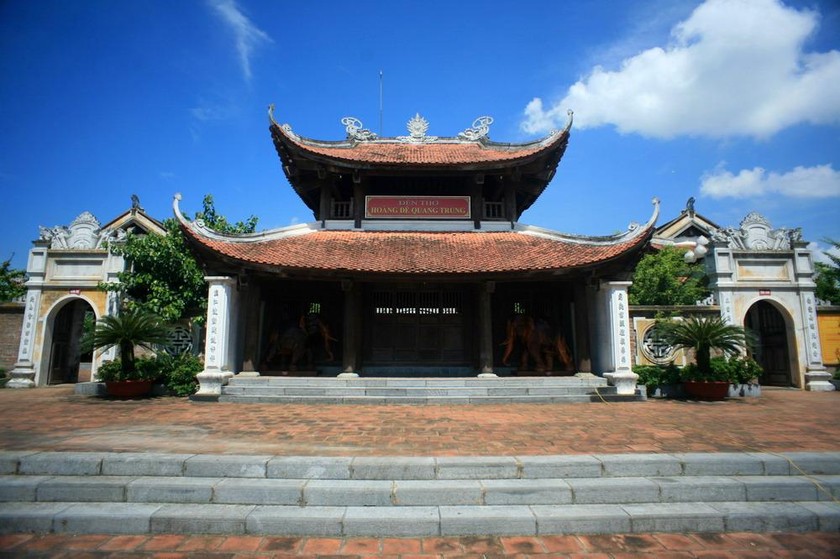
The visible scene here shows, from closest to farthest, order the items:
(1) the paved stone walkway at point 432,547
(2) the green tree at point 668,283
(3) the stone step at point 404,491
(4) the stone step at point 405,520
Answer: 1. (1) the paved stone walkway at point 432,547
2. (4) the stone step at point 405,520
3. (3) the stone step at point 404,491
4. (2) the green tree at point 668,283

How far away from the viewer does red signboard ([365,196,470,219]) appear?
1393cm

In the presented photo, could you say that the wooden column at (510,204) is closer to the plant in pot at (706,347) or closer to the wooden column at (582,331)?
the wooden column at (582,331)

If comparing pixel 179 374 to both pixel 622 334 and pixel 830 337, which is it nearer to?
pixel 622 334

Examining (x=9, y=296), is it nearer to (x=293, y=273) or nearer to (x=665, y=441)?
(x=293, y=273)

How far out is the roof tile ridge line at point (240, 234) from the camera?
11102mm

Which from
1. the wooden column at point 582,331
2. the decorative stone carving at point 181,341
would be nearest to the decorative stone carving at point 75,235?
the decorative stone carving at point 181,341

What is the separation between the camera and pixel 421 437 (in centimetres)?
613

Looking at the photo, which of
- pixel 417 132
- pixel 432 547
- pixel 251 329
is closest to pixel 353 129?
pixel 417 132

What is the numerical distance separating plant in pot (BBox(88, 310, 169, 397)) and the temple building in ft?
4.68

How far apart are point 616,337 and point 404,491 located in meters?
8.27

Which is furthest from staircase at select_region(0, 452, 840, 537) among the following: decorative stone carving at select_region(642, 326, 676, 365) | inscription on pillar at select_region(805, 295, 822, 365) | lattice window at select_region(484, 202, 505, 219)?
inscription on pillar at select_region(805, 295, 822, 365)

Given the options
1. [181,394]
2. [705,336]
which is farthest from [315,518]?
[705,336]

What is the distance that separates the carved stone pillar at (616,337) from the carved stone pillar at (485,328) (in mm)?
2874

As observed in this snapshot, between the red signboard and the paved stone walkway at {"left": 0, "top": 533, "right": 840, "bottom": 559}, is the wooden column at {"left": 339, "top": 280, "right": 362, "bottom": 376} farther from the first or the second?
the paved stone walkway at {"left": 0, "top": 533, "right": 840, "bottom": 559}
